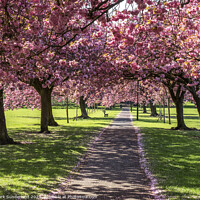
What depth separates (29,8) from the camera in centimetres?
879

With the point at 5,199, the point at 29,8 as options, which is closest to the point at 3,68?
the point at 29,8

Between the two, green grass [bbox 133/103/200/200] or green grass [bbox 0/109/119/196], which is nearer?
green grass [bbox 133/103/200/200]

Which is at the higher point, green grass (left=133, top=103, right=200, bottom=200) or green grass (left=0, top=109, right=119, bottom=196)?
green grass (left=0, top=109, right=119, bottom=196)

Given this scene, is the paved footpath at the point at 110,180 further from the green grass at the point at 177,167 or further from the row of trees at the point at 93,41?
the row of trees at the point at 93,41

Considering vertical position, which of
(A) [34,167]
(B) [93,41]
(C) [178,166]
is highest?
(B) [93,41]

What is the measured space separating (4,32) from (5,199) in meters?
5.15

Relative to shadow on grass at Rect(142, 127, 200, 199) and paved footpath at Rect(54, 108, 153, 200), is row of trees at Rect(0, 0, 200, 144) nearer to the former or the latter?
shadow on grass at Rect(142, 127, 200, 199)

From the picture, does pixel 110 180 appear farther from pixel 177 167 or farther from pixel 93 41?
→ pixel 93 41

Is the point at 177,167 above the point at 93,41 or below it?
below

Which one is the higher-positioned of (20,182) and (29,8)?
(29,8)

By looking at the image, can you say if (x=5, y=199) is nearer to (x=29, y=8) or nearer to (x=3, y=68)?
(x=3, y=68)

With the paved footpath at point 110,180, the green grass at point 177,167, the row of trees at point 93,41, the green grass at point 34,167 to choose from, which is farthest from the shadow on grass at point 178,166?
the green grass at point 34,167

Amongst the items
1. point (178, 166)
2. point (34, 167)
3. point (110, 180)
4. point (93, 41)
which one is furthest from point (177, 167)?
point (93, 41)

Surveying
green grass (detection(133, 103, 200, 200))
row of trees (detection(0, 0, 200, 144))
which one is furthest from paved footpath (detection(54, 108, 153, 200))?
row of trees (detection(0, 0, 200, 144))
